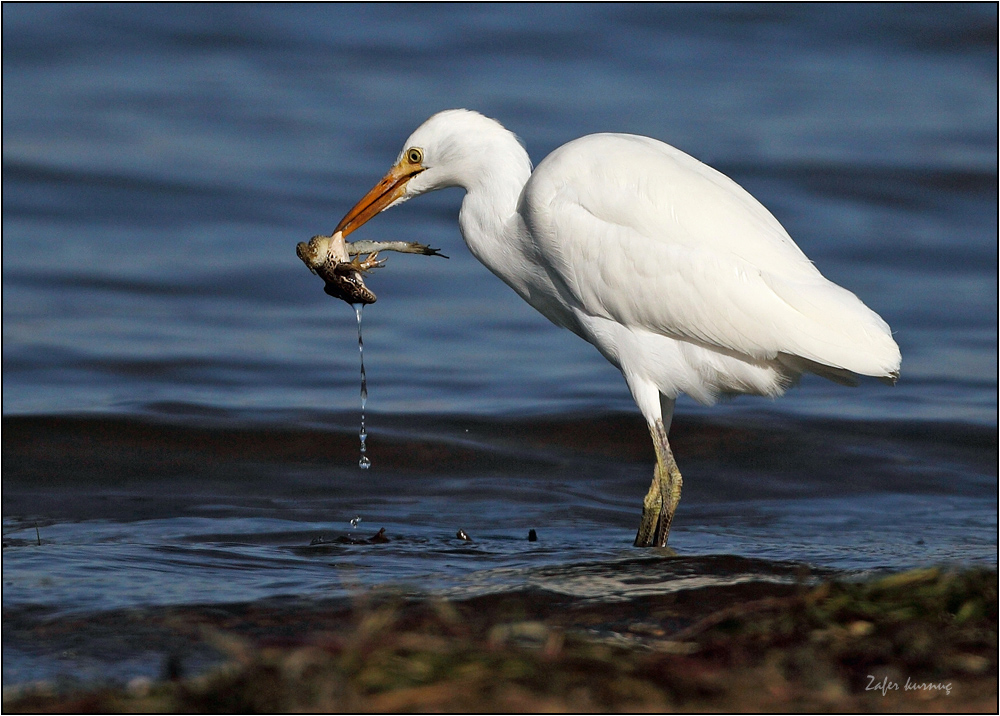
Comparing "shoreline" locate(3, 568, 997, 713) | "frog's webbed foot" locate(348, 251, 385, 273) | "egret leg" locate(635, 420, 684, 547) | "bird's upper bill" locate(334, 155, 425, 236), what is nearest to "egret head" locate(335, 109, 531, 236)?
"bird's upper bill" locate(334, 155, 425, 236)

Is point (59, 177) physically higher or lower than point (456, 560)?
higher

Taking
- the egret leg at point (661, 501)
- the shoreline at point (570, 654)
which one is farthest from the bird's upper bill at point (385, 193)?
the shoreline at point (570, 654)

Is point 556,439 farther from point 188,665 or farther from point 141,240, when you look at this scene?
point 141,240

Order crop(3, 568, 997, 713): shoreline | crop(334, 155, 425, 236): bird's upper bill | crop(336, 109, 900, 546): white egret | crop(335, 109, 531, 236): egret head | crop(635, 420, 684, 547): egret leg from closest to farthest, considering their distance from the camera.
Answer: crop(3, 568, 997, 713): shoreline
crop(336, 109, 900, 546): white egret
crop(635, 420, 684, 547): egret leg
crop(335, 109, 531, 236): egret head
crop(334, 155, 425, 236): bird's upper bill

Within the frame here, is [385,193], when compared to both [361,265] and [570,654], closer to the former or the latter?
[361,265]

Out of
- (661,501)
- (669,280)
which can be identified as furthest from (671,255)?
(661,501)

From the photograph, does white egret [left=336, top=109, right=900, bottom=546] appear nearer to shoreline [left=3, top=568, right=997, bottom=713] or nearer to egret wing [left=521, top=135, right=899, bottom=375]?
egret wing [left=521, top=135, right=899, bottom=375]

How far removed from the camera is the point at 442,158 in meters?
5.86

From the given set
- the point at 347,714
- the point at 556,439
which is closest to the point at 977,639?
the point at 347,714

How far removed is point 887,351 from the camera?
16.7 feet

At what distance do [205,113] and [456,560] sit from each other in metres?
12.2

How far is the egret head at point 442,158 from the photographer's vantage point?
227 inches

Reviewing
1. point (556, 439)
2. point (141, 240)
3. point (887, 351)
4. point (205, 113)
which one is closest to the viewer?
point (887, 351)

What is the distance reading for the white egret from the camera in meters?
5.20
